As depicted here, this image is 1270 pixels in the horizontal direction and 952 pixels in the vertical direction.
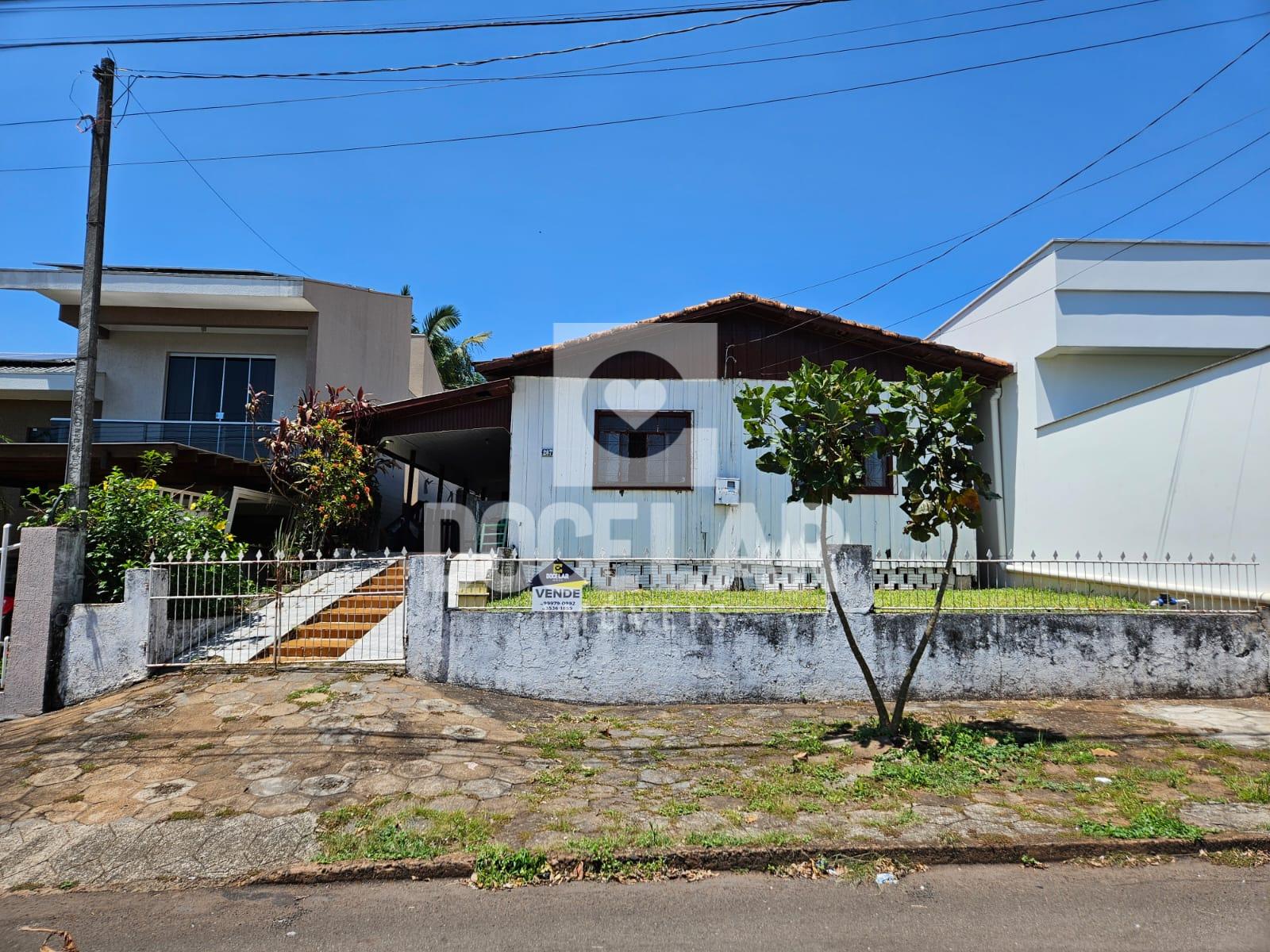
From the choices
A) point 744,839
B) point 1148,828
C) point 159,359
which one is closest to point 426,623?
point 744,839

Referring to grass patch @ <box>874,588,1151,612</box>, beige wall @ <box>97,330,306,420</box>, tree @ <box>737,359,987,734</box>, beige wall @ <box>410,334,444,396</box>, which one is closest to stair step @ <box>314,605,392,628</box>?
tree @ <box>737,359,987,734</box>

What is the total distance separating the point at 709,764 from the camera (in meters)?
5.71

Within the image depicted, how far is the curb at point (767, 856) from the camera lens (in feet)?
13.5

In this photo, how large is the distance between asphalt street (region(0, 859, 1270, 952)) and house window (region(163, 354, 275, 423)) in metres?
12.6

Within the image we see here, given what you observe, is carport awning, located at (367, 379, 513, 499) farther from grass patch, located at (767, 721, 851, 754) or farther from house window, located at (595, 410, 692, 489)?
grass patch, located at (767, 721, 851, 754)

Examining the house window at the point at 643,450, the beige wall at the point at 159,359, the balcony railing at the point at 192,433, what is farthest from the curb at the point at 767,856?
the beige wall at the point at 159,359

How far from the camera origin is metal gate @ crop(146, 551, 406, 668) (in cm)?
748

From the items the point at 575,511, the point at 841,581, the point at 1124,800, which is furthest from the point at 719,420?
the point at 1124,800

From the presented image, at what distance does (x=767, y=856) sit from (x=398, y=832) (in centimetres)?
229

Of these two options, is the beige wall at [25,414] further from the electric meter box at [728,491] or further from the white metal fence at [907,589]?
the electric meter box at [728,491]

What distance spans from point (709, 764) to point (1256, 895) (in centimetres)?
333

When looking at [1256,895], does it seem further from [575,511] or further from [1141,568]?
[575,511]

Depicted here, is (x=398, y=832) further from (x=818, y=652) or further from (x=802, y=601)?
(x=802, y=601)

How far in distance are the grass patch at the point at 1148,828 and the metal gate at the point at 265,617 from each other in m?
6.14
